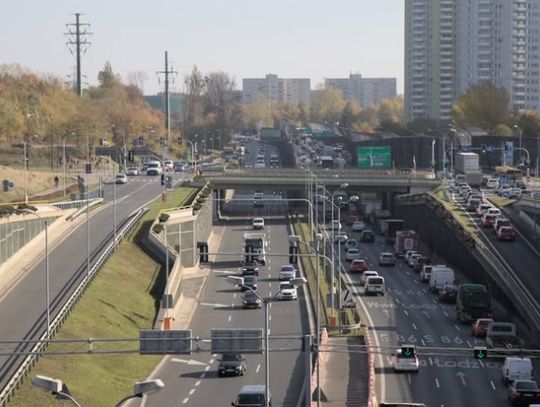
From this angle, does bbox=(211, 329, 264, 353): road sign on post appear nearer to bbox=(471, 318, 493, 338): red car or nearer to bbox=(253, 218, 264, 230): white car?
bbox=(471, 318, 493, 338): red car

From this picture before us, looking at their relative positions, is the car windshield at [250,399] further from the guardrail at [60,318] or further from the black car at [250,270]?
the black car at [250,270]

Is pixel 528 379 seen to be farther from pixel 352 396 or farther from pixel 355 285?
pixel 355 285

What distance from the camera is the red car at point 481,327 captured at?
54281 mm

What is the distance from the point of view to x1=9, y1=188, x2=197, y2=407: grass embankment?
4000 centimetres

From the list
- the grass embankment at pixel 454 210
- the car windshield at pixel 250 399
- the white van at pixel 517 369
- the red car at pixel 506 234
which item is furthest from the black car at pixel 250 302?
the car windshield at pixel 250 399

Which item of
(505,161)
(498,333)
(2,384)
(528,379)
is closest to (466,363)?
(498,333)

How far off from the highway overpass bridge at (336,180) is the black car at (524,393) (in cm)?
6426

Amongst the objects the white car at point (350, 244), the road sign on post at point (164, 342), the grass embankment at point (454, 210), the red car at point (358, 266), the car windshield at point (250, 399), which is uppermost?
the road sign on post at point (164, 342)

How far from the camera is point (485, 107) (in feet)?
555

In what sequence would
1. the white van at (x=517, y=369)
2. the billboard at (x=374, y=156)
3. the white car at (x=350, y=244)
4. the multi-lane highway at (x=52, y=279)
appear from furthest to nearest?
1. the billboard at (x=374, y=156)
2. the white car at (x=350, y=244)
3. the multi-lane highway at (x=52, y=279)
4. the white van at (x=517, y=369)

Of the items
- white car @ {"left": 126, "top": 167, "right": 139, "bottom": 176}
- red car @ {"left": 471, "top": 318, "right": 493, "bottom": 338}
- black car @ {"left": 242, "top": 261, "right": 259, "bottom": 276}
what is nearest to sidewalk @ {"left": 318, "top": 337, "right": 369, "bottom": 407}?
red car @ {"left": 471, "top": 318, "right": 493, "bottom": 338}

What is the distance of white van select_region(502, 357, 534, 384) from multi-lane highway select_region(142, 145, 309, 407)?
6448mm

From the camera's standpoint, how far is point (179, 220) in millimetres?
76875

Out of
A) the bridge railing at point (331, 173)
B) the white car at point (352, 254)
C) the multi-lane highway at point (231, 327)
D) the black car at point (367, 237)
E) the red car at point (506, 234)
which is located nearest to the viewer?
the multi-lane highway at point (231, 327)
